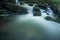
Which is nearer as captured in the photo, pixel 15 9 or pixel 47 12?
pixel 15 9

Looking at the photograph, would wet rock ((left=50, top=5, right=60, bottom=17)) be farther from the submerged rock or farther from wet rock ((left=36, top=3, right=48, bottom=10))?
the submerged rock

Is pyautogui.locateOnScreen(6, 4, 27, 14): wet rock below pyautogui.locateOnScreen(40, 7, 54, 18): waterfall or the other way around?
the other way around

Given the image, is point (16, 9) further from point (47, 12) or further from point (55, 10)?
point (55, 10)

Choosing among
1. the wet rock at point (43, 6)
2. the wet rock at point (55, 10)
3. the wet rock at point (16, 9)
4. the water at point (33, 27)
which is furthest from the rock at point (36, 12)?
the wet rock at point (55, 10)

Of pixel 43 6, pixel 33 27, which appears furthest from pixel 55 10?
pixel 33 27

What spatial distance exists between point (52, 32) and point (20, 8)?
402 centimetres

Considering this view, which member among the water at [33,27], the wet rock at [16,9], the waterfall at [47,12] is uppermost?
the wet rock at [16,9]

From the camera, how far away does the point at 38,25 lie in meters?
8.48

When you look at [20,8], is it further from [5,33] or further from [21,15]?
[5,33]

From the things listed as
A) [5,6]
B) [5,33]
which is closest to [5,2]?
[5,6]

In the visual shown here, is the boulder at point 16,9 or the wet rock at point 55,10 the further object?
the boulder at point 16,9

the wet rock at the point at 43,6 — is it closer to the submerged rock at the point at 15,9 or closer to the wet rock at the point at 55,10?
the wet rock at the point at 55,10

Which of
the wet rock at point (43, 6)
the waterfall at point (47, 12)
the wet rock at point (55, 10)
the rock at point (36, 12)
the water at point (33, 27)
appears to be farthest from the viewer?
the wet rock at point (43, 6)

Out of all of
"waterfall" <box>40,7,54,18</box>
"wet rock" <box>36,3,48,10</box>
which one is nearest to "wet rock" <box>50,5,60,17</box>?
"waterfall" <box>40,7,54,18</box>
